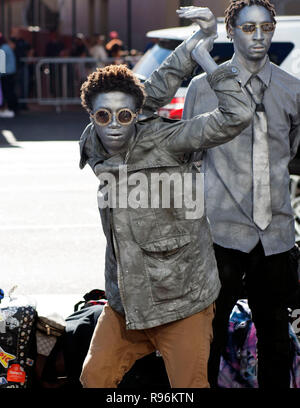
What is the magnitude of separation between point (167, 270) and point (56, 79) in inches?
703

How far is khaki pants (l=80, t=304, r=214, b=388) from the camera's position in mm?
3656

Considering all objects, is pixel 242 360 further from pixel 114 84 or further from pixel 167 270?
pixel 114 84

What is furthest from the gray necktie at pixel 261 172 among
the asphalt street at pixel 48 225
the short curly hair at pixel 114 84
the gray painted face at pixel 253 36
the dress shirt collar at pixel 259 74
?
the asphalt street at pixel 48 225

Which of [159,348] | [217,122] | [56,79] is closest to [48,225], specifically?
[159,348]

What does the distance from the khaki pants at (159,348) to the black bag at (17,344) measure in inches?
41.8

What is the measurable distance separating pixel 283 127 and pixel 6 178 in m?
7.87

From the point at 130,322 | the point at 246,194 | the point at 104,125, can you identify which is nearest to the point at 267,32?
the point at 246,194

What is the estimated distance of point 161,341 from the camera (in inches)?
147

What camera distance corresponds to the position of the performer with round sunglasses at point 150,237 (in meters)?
3.65

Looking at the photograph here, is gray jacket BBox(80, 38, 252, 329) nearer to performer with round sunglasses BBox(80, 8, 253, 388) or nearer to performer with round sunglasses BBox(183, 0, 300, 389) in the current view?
performer with round sunglasses BBox(80, 8, 253, 388)

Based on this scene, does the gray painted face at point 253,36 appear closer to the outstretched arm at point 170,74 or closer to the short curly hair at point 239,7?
the short curly hair at point 239,7

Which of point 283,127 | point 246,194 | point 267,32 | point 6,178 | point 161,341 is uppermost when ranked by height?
point 267,32

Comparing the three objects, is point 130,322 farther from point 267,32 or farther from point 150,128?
point 267,32

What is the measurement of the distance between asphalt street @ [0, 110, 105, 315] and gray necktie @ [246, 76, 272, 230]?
2.33 m
